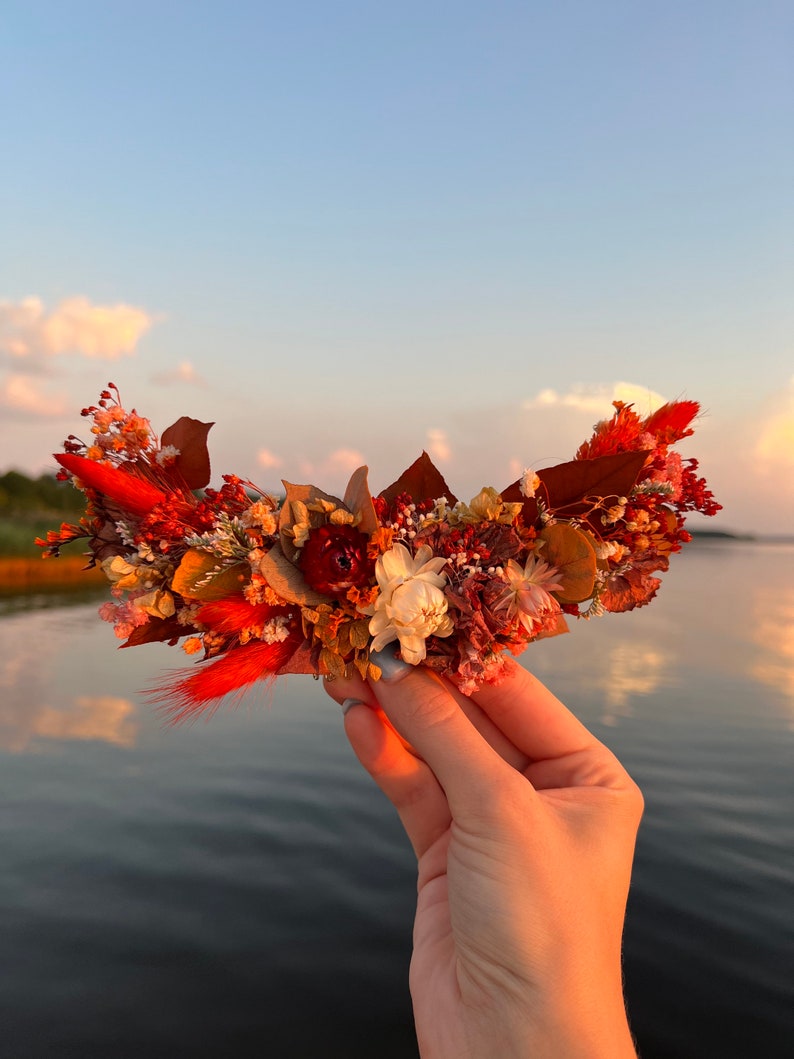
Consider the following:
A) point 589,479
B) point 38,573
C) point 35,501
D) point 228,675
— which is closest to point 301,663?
point 228,675

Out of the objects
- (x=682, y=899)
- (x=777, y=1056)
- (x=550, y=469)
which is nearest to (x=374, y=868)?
(x=682, y=899)

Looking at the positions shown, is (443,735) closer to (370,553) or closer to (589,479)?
(370,553)

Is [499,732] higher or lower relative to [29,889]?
higher

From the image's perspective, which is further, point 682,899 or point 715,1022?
point 682,899

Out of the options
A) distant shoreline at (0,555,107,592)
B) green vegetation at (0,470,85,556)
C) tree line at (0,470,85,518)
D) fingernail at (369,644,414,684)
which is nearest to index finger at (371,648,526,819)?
fingernail at (369,644,414,684)

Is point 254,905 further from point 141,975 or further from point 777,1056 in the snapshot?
point 777,1056

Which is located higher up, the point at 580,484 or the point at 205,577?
the point at 580,484

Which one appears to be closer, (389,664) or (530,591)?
(530,591)
